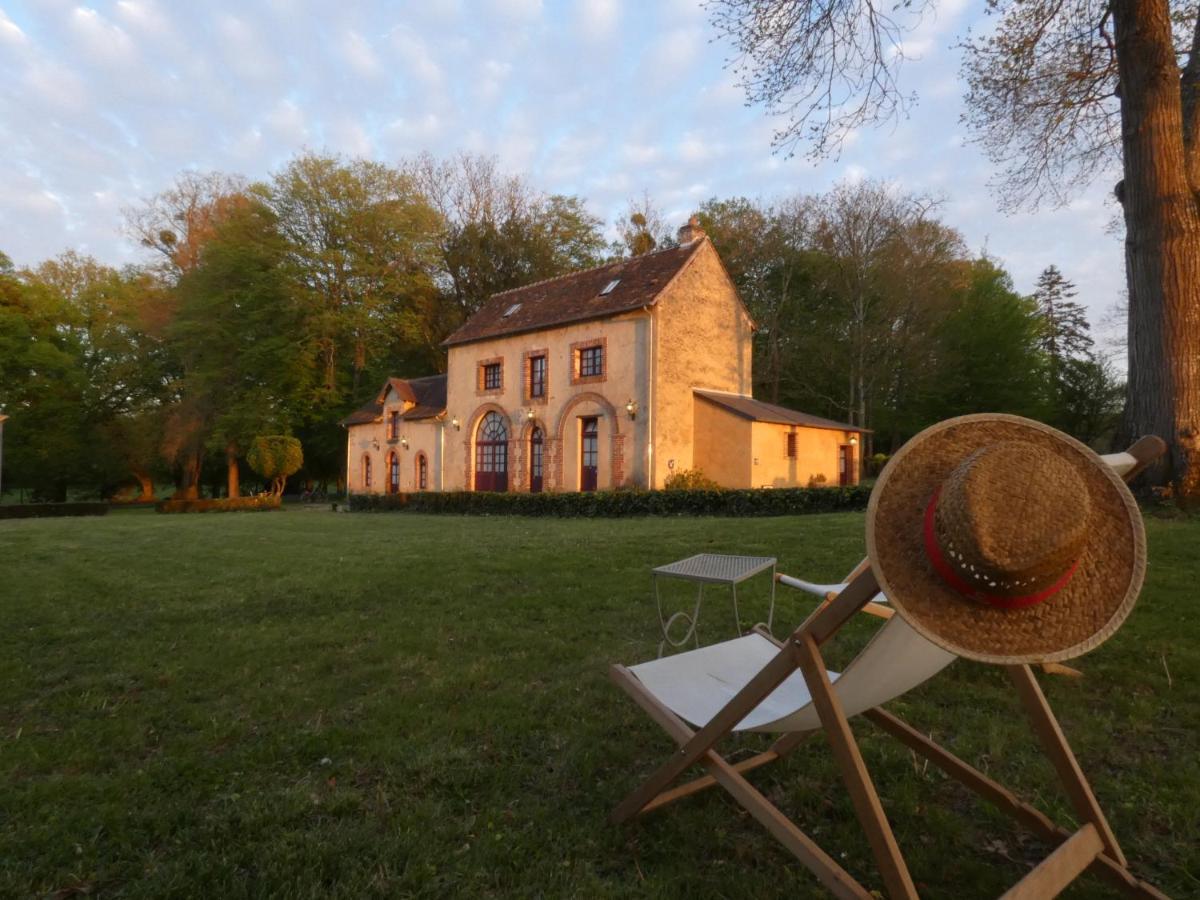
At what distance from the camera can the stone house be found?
19.7m

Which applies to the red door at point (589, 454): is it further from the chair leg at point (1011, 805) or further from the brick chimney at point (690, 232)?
the chair leg at point (1011, 805)

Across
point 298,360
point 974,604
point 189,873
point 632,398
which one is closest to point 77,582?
point 189,873

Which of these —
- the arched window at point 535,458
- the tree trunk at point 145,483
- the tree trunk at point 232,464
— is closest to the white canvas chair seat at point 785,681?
the arched window at point 535,458

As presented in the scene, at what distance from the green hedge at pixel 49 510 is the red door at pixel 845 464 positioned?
27.2 meters

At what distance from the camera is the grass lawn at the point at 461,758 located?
2176 millimetres

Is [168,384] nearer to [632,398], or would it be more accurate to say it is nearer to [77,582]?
[632,398]

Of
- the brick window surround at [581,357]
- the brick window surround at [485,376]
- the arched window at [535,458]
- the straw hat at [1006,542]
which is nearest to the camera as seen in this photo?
the straw hat at [1006,542]

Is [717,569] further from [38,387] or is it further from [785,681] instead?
[38,387]

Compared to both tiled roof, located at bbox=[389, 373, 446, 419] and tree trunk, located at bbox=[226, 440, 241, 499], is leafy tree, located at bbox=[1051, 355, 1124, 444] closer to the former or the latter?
tiled roof, located at bbox=[389, 373, 446, 419]

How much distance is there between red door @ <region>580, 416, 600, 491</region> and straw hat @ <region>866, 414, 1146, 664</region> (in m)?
19.1

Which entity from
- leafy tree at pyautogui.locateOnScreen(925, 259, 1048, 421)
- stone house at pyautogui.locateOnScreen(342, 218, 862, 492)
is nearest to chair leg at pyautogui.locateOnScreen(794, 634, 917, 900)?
stone house at pyautogui.locateOnScreen(342, 218, 862, 492)

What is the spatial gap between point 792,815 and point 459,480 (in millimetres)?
23374

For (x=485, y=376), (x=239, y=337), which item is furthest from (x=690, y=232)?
(x=239, y=337)

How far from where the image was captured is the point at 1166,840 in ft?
7.47
